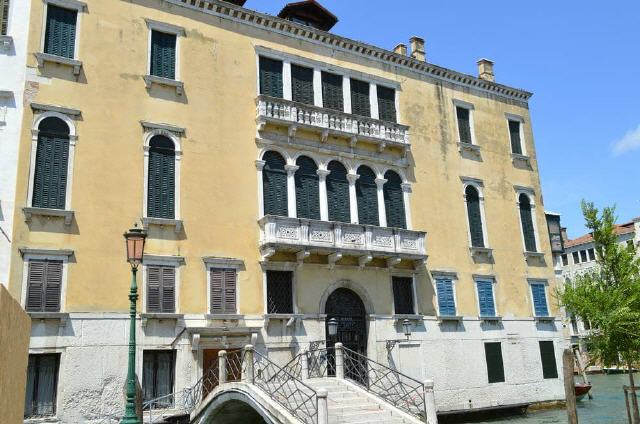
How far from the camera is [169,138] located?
1817 centimetres

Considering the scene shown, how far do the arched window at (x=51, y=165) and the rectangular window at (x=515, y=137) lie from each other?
18581mm

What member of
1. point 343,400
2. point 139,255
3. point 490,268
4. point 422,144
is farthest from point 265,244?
point 490,268

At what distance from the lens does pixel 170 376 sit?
16.6 m

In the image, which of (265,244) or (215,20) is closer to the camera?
(265,244)

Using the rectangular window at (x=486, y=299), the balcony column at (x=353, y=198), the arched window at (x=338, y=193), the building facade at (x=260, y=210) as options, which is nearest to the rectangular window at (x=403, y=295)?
the building facade at (x=260, y=210)

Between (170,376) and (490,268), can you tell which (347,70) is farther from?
(170,376)

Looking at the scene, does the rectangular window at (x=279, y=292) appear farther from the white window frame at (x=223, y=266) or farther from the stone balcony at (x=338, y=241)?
the white window frame at (x=223, y=266)

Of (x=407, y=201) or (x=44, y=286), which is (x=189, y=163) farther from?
(x=407, y=201)

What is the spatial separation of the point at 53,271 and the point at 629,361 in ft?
53.0

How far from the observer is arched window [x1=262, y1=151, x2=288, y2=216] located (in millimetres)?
19328

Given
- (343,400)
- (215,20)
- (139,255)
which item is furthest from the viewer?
(215,20)

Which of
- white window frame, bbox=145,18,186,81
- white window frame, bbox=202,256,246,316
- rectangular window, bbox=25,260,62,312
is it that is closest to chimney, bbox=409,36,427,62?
white window frame, bbox=145,18,186,81

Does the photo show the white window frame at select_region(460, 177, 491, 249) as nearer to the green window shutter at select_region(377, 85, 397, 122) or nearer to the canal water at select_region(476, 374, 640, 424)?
the green window shutter at select_region(377, 85, 397, 122)

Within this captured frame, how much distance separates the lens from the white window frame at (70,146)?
1574cm
